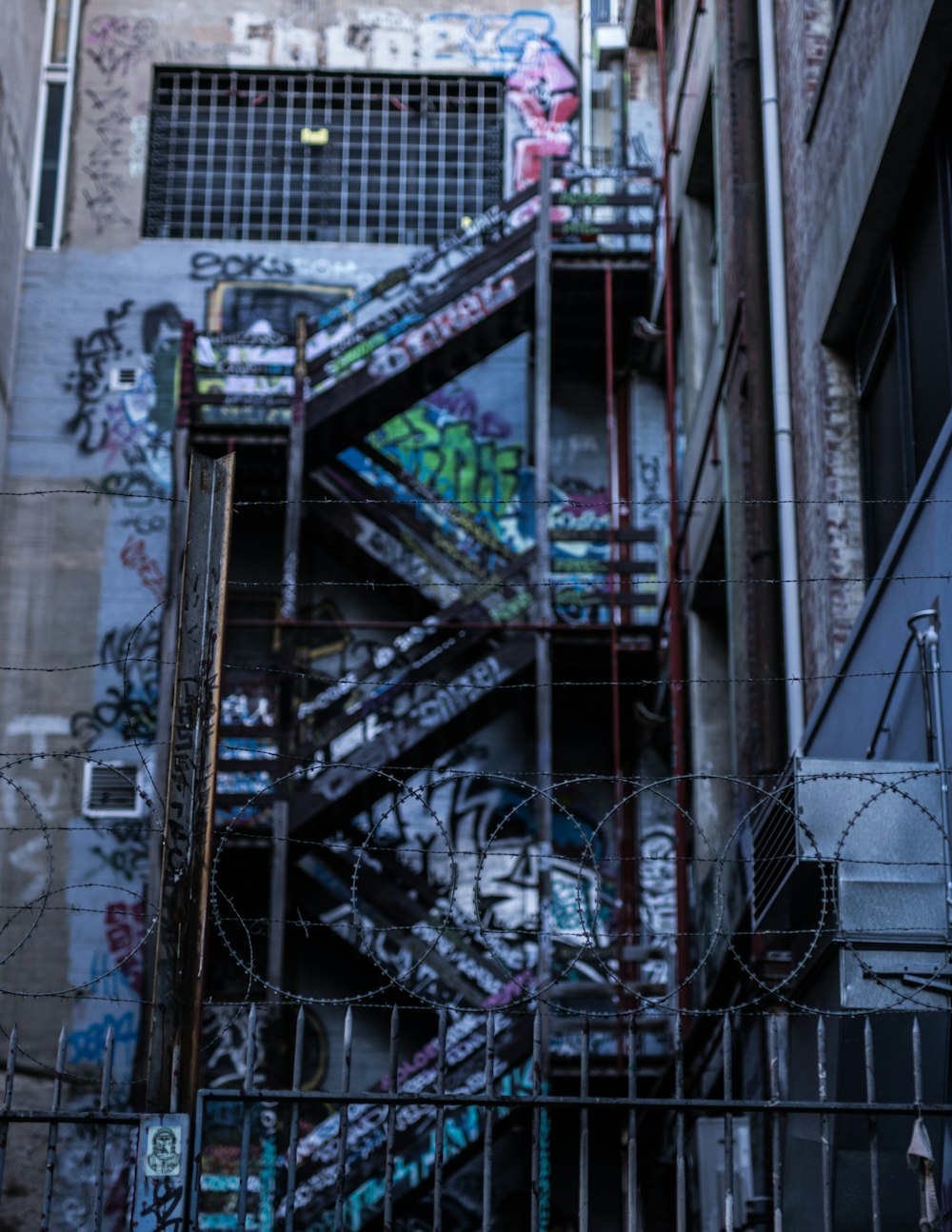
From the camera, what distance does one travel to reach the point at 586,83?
23484 millimetres

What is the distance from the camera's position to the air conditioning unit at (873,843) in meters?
8.62

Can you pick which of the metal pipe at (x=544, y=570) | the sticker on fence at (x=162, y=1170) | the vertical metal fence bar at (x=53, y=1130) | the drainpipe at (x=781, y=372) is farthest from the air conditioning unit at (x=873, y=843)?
the metal pipe at (x=544, y=570)

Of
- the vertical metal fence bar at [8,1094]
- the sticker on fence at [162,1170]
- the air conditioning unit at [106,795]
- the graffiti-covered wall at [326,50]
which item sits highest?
the graffiti-covered wall at [326,50]

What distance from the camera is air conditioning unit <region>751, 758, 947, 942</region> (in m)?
8.62

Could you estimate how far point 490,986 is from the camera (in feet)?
63.2

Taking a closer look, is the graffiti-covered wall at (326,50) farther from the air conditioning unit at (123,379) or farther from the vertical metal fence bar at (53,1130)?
the vertical metal fence bar at (53,1130)

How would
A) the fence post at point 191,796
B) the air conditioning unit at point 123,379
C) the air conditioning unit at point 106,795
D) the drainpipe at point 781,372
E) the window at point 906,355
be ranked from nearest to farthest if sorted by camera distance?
1. the fence post at point 191,796
2. the window at point 906,355
3. the drainpipe at point 781,372
4. the air conditioning unit at point 106,795
5. the air conditioning unit at point 123,379

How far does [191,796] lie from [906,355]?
5.84m

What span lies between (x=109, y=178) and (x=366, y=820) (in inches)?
346

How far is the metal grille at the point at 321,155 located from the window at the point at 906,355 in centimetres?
1153

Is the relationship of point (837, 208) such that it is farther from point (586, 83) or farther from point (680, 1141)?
point (586, 83)

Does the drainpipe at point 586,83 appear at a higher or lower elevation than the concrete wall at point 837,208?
higher

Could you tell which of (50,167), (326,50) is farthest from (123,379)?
(326,50)

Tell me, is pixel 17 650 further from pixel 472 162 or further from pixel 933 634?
pixel 933 634
